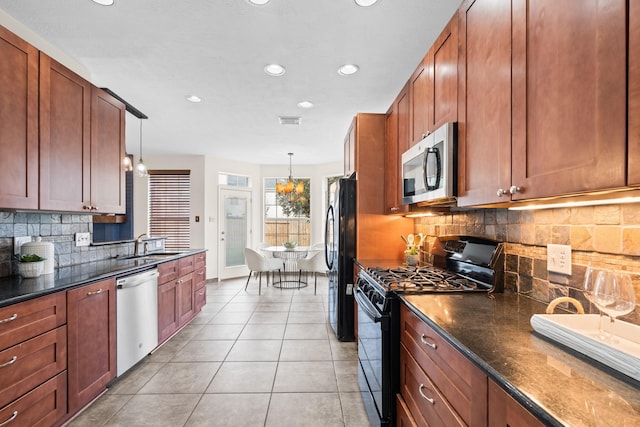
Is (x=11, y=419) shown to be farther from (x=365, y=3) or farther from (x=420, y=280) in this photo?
(x=365, y=3)

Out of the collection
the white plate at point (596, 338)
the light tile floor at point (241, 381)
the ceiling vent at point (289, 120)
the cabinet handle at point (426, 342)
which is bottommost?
the light tile floor at point (241, 381)

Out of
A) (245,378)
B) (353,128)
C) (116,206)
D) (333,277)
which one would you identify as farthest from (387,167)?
(116,206)

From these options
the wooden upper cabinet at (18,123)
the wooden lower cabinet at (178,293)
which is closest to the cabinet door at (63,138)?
the wooden upper cabinet at (18,123)

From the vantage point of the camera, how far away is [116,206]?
109 inches

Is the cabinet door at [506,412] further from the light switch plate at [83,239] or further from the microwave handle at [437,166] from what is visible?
the light switch plate at [83,239]

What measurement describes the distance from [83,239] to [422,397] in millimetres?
2916

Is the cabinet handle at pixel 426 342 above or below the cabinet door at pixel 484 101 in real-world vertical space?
below

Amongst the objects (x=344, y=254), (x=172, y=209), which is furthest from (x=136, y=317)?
(x=172, y=209)

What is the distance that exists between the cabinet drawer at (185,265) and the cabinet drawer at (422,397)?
2642 millimetres

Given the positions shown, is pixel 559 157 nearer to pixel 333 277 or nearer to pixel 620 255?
pixel 620 255

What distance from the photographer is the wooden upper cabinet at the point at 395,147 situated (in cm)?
247

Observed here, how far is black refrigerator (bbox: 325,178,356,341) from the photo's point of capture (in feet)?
10.2

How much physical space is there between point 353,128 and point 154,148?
4.02m

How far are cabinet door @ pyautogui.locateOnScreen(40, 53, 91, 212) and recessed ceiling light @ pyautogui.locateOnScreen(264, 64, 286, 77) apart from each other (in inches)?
54.8
